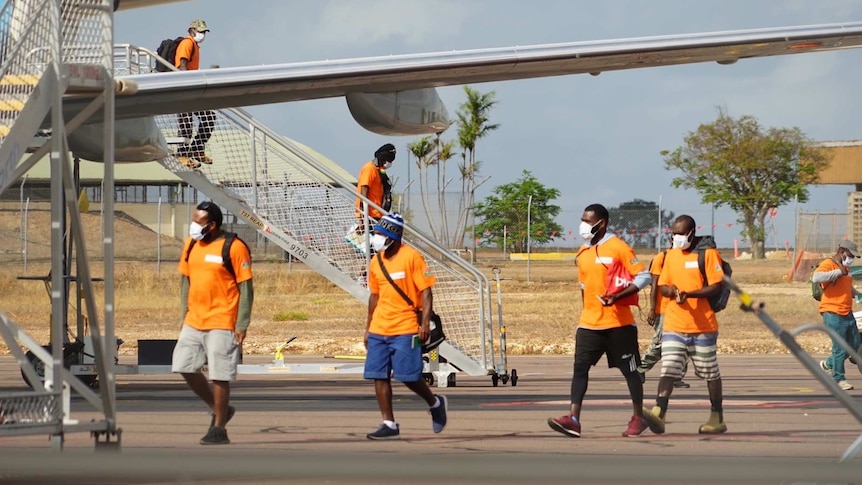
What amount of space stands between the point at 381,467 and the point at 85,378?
1204 centimetres

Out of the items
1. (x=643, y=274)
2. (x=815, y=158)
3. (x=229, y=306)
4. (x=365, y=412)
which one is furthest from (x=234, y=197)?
(x=815, y=158)

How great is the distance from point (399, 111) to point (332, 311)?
15047 millimetres

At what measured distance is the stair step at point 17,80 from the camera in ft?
26.1

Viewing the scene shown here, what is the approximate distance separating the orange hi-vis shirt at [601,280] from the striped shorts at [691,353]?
0.53 meters

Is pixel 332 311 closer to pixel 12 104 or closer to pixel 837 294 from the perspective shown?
pixel 837 294

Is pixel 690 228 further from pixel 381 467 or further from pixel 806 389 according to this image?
pixel 381 467

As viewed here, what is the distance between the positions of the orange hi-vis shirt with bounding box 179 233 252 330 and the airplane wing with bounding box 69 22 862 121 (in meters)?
3.38

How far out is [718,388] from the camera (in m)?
9.69

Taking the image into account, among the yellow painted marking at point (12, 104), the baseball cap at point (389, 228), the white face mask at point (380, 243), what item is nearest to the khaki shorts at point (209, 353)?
the white face mask at point (380, 243)

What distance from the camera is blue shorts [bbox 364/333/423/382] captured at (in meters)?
9.10

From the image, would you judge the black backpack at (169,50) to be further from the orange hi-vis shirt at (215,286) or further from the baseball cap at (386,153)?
the orange hi-vis shirt at (215,286)

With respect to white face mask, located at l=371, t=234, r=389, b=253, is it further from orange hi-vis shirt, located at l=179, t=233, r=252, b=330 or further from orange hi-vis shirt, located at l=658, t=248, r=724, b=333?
orange hi-vis shirt, located at l=658, t=248, r=724, b=333

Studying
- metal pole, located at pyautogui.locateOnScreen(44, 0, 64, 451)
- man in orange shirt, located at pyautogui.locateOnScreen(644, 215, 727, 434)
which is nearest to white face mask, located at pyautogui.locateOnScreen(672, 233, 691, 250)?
man in orange shirt, located at pyautogui.locateOnScreen(644, 215, 727, 434)

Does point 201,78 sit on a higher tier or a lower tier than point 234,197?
higher
